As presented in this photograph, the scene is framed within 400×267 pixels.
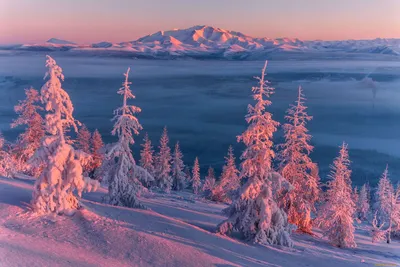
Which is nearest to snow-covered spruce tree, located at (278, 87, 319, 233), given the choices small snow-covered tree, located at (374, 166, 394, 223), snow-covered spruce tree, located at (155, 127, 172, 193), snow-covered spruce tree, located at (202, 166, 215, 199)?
small snow-covered tree, located at (374, 166, 394, 223)

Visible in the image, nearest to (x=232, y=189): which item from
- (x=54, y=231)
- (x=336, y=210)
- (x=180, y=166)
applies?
(x=336, y=210)

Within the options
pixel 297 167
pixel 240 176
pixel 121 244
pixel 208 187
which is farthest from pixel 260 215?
pixel 208 187

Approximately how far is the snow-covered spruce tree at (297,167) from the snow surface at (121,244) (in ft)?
9.97

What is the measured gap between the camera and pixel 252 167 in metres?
15.6

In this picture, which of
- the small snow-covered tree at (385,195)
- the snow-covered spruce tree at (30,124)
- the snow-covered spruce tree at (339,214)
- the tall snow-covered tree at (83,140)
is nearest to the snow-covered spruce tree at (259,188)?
the snow-covered spruce tree at (339,214)

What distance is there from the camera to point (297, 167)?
20.0 m

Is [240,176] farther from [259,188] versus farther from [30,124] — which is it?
[30,124]

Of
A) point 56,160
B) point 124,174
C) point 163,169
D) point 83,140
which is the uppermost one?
point 56,160

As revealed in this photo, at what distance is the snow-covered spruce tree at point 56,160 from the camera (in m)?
12.4

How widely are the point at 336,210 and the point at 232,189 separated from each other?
682 centimetres

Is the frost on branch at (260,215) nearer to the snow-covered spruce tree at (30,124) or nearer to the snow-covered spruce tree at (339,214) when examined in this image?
the snow-covered spruce tree at (339,214)

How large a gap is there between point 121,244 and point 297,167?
38.9 ft

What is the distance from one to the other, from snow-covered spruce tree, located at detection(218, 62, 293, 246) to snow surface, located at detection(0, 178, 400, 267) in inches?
27.4

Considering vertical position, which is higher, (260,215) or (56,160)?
(56,160)
